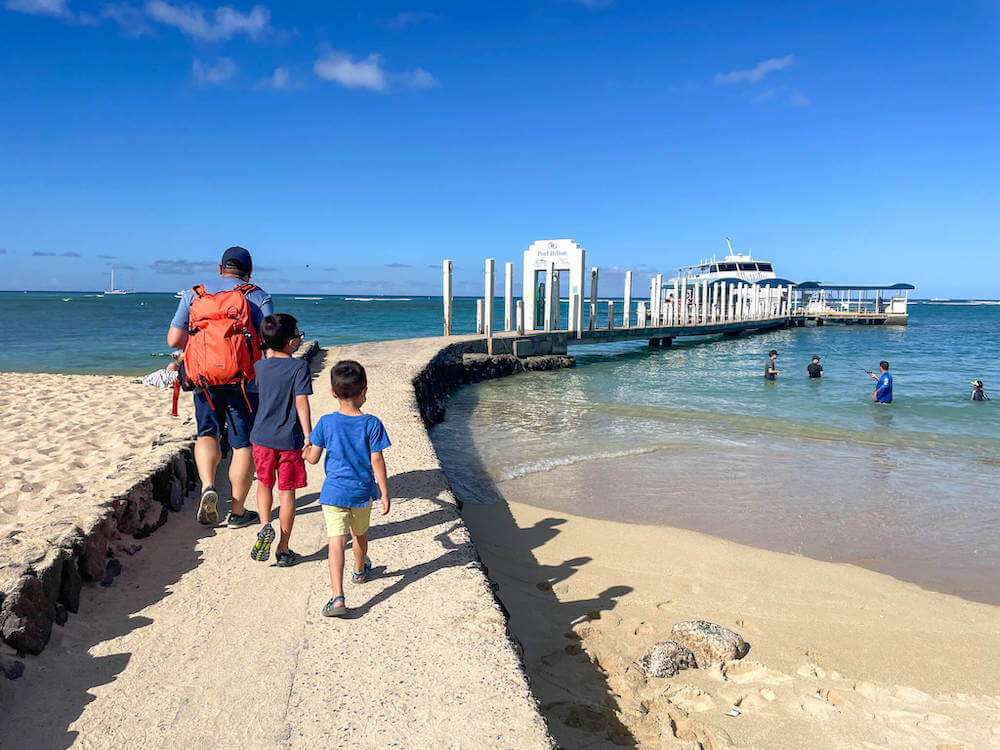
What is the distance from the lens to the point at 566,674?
3.18 m

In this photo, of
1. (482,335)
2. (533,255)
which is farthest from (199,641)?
(533,255)

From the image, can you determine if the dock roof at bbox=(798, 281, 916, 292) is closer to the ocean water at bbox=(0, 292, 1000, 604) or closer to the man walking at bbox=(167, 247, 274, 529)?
the ocean water at bbox=(0, 292, 1000, 604)

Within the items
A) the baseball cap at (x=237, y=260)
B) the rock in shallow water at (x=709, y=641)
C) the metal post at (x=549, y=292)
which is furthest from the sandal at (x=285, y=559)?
the metal post at (x=549, y=292)

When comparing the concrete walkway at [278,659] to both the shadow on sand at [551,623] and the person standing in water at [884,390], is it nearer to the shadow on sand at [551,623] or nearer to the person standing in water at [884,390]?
the shadow on sand at [551,623]

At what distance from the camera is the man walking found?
3672mm

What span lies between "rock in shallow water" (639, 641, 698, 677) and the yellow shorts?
164cm

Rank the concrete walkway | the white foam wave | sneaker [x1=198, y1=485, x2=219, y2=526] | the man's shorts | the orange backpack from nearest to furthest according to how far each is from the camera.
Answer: the concrete walkway
the orange backpack
the man's shorts
sneaker [x1=198, y1=485, x2=219, y2=526]
the white foam wave

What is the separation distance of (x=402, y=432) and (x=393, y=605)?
342 cm

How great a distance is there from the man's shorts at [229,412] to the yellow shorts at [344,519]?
116cm

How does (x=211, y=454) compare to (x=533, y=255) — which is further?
(x=533, y=255)

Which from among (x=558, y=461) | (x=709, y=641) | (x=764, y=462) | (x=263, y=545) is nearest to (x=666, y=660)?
(x=709, y=641)

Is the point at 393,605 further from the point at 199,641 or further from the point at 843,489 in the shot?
the point at 843,489

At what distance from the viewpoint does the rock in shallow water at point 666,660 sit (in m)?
3.20

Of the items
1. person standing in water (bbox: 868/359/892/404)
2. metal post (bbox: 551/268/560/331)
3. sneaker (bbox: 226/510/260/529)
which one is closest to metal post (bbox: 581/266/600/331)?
metal post (bbox: 551/268/560/331)
